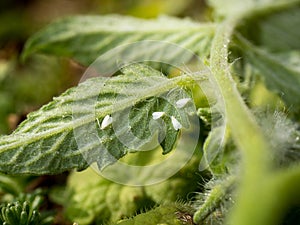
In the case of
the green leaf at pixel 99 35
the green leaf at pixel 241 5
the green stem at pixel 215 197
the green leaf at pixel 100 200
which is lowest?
the green leaf at pixel 100 200

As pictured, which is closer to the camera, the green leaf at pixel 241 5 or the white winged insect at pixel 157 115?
the white winged insect at pixel 157 115

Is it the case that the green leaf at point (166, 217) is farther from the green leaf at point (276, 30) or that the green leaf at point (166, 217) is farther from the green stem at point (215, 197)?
the green leaf at point (276, 30)

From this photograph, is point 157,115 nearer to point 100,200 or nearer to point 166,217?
point 166,217

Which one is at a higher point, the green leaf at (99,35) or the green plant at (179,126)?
the green leaf at (99,35)

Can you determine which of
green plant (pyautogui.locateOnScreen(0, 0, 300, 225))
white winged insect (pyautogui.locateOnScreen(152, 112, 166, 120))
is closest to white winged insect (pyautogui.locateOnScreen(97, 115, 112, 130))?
green plant (pyautogui.locateOnScreen(0, 0, 300, 225))

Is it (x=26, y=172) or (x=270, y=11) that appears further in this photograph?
(x=270, y=11)

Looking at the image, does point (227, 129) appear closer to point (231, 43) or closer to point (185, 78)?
point (185, 78)

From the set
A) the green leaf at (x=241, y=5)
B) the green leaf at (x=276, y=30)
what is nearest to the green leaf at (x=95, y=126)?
the green leaf at (x=241, y=5)

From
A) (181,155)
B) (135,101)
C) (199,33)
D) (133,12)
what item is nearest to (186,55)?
(199,33)
